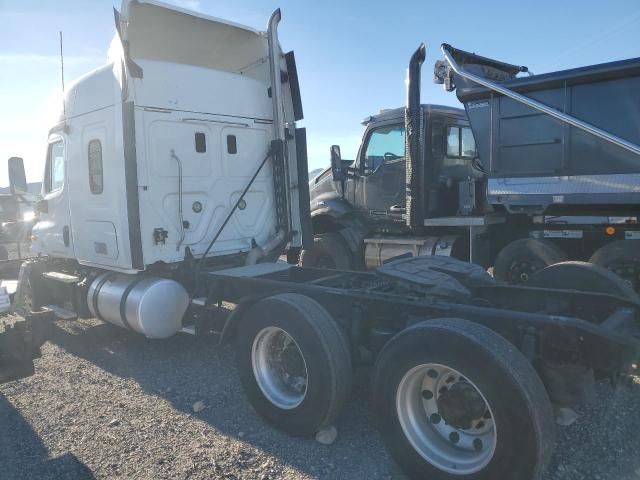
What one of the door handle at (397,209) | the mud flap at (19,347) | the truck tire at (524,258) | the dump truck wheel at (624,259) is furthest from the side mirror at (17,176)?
the dump truck wheel at (624,259)

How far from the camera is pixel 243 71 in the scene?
638 cm

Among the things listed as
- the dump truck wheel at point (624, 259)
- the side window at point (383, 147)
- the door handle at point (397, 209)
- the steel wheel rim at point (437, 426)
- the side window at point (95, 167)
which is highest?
the side window at point (383, 147)

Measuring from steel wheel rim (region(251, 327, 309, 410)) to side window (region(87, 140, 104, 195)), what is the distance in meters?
2.75

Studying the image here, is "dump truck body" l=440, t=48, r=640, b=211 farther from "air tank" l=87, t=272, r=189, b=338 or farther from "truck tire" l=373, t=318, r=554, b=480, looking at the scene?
"air tank" l=87, t=272, r=189, b=338

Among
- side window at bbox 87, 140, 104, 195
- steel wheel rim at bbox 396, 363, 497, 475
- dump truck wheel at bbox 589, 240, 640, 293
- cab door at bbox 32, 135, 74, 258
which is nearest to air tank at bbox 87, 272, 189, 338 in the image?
side window at bbox 87, 140, 104, 195

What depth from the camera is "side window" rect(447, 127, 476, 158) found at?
7.57 meters

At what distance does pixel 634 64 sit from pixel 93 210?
5592 mm

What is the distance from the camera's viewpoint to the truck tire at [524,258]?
5.91m

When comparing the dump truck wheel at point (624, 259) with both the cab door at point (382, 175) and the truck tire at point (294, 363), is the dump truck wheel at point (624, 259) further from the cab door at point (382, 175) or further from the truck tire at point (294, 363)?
the truck tire at point (294, 363)

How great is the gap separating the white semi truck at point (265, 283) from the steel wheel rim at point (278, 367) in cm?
1

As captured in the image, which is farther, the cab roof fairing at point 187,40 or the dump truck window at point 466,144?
the dump truck window at point 466,144

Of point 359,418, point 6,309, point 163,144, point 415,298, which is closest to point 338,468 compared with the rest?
point 359,418

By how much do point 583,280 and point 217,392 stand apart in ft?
10.2

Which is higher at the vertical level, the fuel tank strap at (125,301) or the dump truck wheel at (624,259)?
the dump truck wheel at (624,259)
